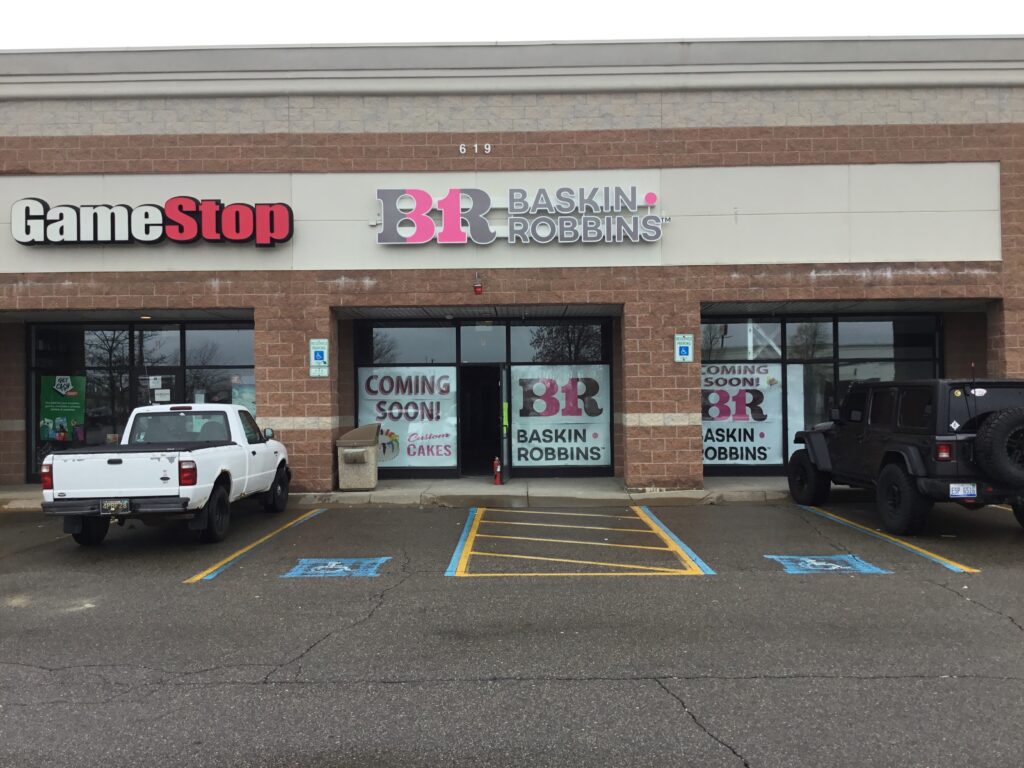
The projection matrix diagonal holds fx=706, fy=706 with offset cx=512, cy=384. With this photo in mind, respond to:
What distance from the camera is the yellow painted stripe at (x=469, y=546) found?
759cm

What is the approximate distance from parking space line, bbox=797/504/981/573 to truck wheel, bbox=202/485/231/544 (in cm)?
840

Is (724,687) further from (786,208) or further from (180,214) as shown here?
(180,214)

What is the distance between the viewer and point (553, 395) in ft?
49.4

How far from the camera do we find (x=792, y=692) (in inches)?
171

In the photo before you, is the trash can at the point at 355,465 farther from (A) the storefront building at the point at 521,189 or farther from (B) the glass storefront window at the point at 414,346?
(B) the glass storefront window at the point at 414,346

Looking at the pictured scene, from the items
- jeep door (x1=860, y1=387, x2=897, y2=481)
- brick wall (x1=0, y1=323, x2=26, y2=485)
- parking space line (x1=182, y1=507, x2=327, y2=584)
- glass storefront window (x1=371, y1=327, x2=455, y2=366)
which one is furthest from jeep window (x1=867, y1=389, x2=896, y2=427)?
brick wall (x1=0, y1=323, x2=26, y2=485)

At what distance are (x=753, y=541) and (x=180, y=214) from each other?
11.0 metres

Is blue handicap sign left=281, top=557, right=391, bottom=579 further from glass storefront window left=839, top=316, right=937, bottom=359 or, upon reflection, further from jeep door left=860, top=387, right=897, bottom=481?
glass storefront window left=839, top=316, right=937, bottom=359

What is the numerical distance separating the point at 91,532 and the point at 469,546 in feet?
15.7

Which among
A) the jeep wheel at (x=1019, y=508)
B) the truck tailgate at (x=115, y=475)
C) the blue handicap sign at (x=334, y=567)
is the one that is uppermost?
the truck tailgate at (x=115, y=475)

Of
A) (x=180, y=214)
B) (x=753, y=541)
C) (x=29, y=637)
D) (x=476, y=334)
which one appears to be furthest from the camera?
(x=476, y=334)

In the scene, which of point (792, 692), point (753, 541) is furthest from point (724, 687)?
point (753, 541)

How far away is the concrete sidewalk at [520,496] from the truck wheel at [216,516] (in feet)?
10.3

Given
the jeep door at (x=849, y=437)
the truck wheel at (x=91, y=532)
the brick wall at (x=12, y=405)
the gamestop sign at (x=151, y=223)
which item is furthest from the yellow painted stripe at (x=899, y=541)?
the brick wall at (x=12, y=405)
